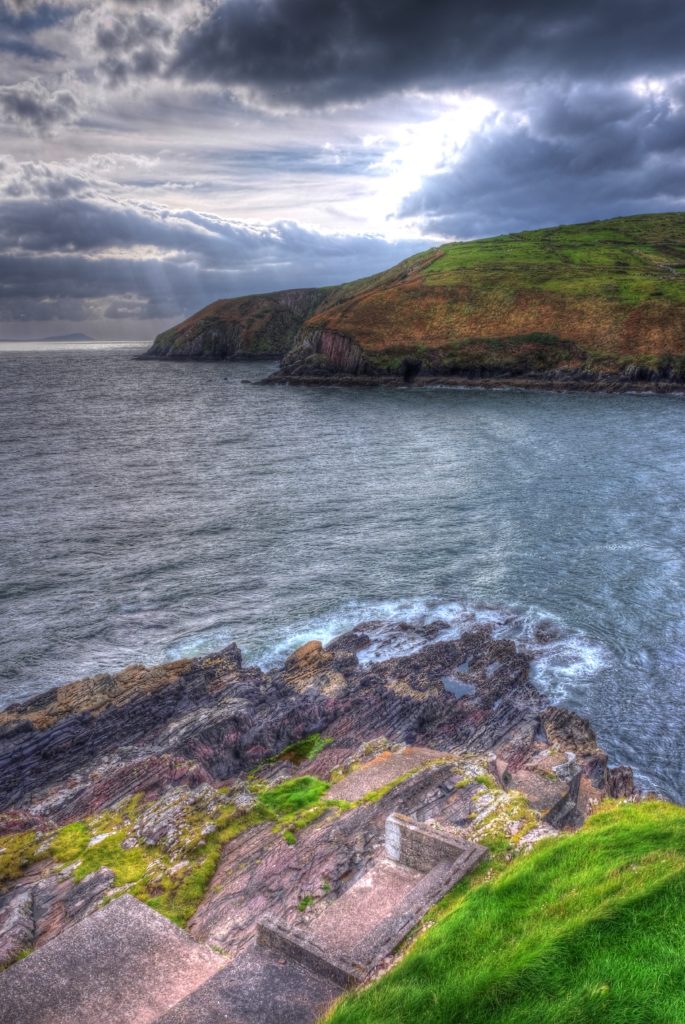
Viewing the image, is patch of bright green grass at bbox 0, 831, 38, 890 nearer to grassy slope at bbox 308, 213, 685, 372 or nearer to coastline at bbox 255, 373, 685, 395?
coastline at bbox 255, 373, 685, 395

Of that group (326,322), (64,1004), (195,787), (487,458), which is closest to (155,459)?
(487,458)

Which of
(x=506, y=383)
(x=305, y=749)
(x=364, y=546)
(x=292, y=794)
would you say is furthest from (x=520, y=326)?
(x=292, y=794)

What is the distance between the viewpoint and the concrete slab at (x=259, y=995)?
34.9 ft

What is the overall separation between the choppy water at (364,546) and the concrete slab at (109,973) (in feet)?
58.3

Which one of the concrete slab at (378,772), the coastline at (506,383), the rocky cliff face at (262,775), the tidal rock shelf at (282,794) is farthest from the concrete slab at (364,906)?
the coastline at (506,383)

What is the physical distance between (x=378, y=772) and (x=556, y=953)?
12.1 metres

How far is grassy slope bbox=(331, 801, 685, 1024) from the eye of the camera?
9133 millimetres

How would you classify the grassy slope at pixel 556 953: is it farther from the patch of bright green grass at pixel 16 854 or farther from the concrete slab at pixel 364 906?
the patch of bright green grass at pixel 16 854

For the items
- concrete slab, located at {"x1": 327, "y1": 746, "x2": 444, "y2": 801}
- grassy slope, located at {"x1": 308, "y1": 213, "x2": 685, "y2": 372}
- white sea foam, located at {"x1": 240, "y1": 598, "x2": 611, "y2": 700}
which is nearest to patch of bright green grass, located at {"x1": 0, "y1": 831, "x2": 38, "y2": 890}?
concrete slab, located at {"x1": 327, "y1": 746, "x2": 444, "y2": 801}

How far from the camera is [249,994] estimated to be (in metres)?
11.2

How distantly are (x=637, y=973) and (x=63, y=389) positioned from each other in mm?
165040

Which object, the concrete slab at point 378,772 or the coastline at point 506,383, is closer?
the concrete slab at point 378,772

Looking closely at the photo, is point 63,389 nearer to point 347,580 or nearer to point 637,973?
point 347,580

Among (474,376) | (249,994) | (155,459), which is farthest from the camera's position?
(474,376)
